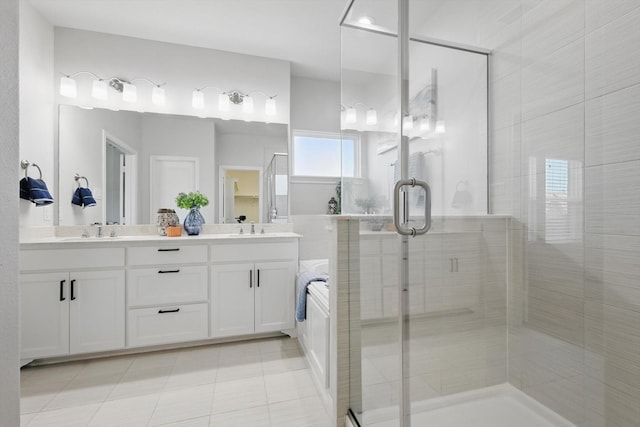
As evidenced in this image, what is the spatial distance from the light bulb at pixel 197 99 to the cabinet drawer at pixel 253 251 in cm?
143

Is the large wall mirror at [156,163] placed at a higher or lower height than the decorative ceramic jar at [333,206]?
higher

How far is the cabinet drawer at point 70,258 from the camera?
82.3 inches

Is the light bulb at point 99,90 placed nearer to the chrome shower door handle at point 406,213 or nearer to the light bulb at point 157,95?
the light bulb at point 157,95

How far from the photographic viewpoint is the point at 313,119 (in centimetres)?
333

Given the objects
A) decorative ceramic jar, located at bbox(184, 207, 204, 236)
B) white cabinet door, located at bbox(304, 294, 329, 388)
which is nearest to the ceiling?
decorative ceramic jar, located at bbox(184, 207, 204, 236)

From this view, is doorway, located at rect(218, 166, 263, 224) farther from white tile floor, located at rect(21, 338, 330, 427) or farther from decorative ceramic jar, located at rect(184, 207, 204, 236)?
white tile floor, located at rect(21, 338, 330, 427)

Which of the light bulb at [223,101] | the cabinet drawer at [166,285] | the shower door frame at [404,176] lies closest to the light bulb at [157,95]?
the light bulb at [223,101]

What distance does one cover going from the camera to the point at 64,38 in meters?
2.59

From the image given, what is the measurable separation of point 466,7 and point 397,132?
1.51 feet

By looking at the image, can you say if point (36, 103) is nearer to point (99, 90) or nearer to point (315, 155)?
point (99, 90)

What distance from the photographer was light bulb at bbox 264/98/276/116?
10.2 feet

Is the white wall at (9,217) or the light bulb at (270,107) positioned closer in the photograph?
the white wall at (9,217)

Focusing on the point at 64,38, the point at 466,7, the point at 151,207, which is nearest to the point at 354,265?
the point at 466,7

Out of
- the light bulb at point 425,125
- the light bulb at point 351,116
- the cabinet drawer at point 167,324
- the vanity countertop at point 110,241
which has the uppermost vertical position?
the light bulb at point 351,116
